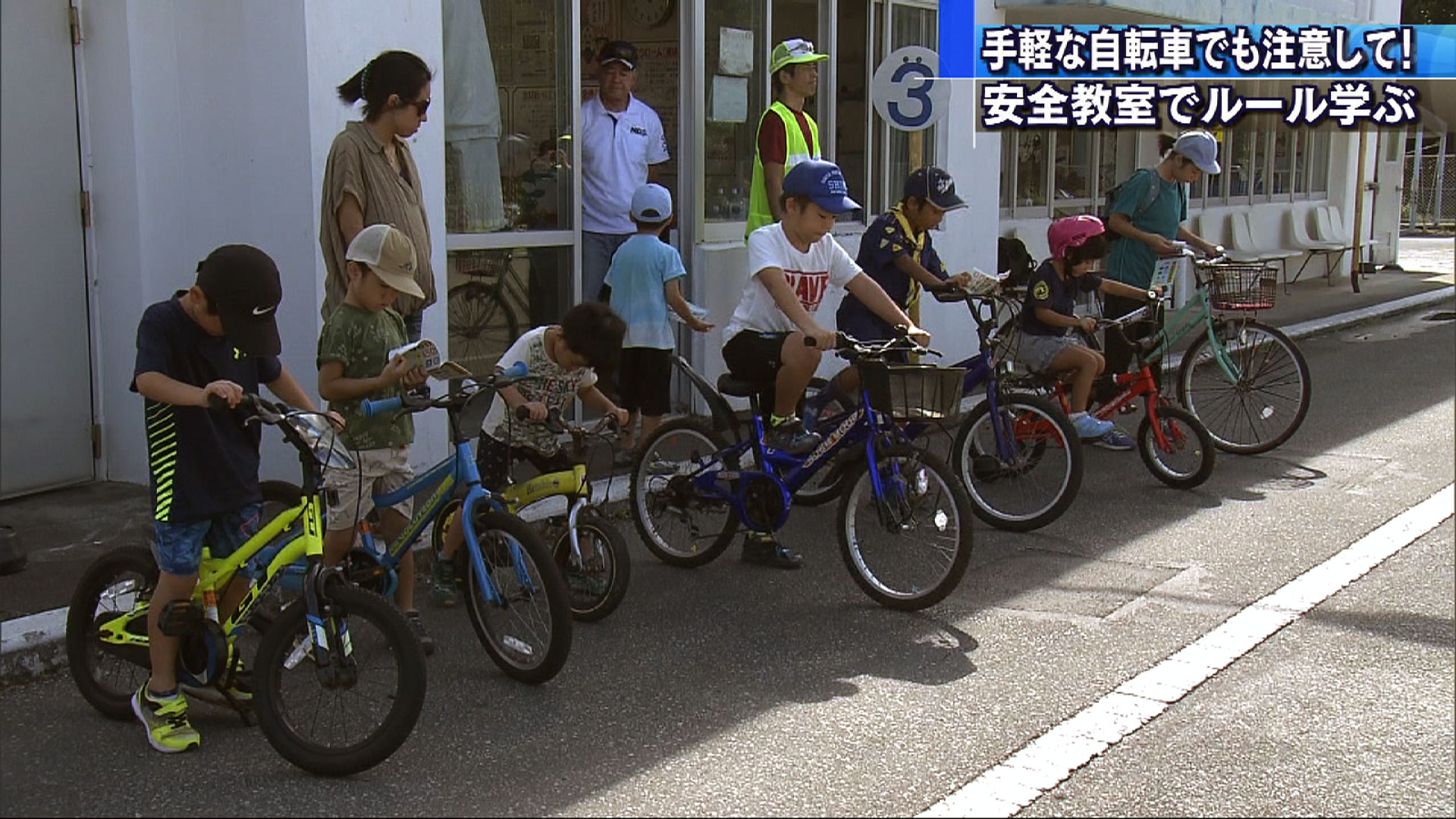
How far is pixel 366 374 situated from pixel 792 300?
202 centimetres

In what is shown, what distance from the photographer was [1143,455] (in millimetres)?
8312

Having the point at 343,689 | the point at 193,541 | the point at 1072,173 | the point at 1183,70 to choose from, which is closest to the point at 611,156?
the point at 193,541

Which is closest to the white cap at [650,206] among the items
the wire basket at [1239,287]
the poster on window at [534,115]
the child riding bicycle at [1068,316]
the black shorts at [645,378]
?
the black shorts at [645,378]

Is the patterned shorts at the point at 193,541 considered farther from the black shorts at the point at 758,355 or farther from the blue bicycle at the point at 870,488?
the black shorts at the point at 758,355

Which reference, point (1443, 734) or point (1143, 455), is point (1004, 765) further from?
point (1143, 455)

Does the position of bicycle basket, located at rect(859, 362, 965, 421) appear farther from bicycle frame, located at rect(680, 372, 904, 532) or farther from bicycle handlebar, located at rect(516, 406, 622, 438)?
bicycle handlebar, located at rect(516, 406, 622, 438)

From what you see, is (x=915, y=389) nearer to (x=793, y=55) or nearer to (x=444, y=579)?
(x=444, y=579)

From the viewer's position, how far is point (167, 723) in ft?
15.3

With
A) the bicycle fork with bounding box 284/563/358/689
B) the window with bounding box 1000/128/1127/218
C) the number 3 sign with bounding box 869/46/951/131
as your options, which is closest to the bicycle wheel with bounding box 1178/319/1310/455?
the number 3 sign with bounding box 869/46/951/131

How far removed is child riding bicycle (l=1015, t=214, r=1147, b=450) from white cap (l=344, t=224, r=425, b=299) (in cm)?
392

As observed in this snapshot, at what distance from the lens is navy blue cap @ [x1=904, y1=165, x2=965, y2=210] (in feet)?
24.8

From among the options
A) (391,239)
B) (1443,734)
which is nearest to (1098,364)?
(1443,734)

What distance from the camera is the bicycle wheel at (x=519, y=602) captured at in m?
5.00

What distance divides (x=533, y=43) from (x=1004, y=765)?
5.83 metres
